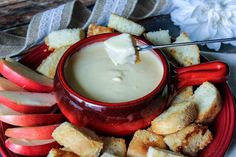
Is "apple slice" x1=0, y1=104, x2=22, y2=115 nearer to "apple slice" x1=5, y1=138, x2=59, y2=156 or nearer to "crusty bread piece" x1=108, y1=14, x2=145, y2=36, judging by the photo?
"apple slice" x1=5, y1=138, x2=59, y2=156

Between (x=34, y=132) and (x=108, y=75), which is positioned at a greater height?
(x=108, y=75)

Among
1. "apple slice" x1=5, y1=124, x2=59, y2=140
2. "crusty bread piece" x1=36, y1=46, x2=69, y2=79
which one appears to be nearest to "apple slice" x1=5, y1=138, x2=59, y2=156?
"apple slice" x1=5, y1=124, x2=59, y2=140

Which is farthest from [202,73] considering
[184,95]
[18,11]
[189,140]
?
[18,11]

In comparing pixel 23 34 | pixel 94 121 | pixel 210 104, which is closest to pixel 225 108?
pixel 210 104

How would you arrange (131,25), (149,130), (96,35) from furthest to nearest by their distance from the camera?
1. (131,25)
2. (96,35)
3. (149,130)

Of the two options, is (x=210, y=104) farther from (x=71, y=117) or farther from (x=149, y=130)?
(x=71, y=117)

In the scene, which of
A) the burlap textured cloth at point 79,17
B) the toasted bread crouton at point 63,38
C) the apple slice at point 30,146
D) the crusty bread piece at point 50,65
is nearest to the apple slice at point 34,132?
the apple slice at point 30,146

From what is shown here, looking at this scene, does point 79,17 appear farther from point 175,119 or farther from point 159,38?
point 175,119
